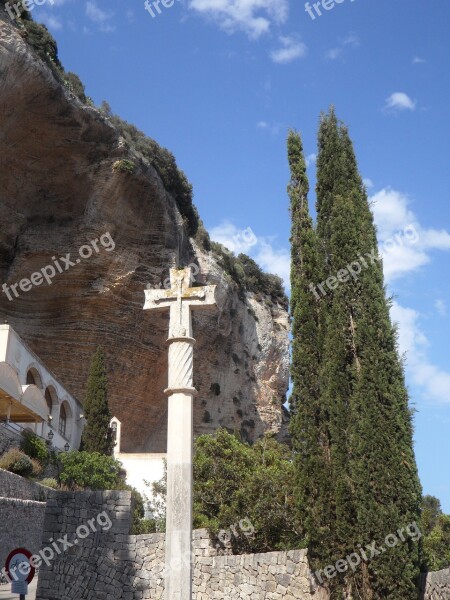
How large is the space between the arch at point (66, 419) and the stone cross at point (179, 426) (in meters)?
22.1

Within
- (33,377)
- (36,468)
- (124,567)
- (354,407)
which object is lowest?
(124,567)

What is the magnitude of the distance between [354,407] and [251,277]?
3313cm

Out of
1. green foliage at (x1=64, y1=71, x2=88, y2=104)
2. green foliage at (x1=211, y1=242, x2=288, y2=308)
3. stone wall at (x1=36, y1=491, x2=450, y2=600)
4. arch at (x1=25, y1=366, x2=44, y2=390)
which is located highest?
green foliage at (x1=64, y1=71, x2=88, y2=104)

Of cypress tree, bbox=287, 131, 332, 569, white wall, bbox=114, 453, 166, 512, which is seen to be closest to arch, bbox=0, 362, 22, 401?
white wall, bbox=114, 453, 166, 512

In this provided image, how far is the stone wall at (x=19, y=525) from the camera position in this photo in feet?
46.3

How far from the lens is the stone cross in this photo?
7.23 meters

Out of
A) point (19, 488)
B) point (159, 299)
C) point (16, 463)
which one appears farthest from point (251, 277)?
point (159, 299)

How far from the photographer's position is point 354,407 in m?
11.9

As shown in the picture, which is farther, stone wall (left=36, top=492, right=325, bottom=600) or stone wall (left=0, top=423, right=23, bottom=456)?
stone wall (left=0, top=423, right=23, bottom=456)

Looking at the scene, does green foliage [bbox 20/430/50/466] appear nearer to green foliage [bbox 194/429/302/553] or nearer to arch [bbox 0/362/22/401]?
arch [bbox 0/362/22/401]

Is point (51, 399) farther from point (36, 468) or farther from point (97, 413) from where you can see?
point (36, 468)

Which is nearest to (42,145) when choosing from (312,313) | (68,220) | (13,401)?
(68,220)

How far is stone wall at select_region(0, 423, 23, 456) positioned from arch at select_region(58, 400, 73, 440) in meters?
8.03

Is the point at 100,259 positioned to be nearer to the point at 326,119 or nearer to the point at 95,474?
the point at 95,474
